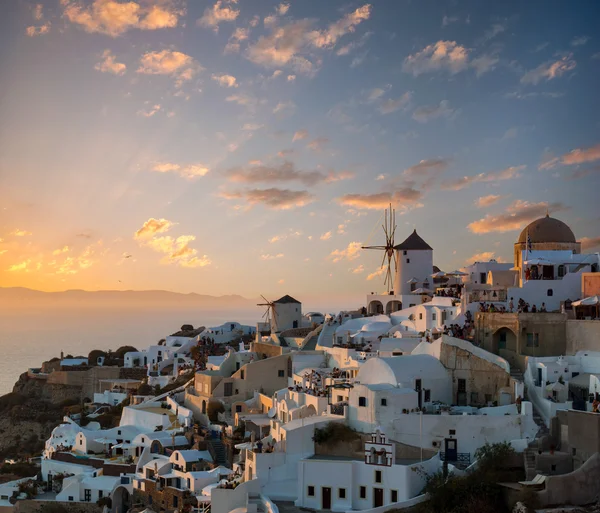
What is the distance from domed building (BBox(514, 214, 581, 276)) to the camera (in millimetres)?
40594

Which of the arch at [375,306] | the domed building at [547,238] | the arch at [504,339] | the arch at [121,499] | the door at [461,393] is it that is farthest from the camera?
the arch at [375,306]

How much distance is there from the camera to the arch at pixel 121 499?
1312 inches

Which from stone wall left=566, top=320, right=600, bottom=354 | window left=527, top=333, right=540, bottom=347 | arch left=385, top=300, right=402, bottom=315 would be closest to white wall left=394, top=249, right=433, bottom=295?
arch left=385, top=300, right=402, bottom=315

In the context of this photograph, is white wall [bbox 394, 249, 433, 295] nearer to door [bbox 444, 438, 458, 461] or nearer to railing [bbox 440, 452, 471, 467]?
door [bbox 444, 438, 458, 461]

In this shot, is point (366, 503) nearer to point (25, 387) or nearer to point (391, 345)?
point (391, 345)

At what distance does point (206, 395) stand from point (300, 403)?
8930 mm

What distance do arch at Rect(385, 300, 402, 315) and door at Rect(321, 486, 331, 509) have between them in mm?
21171

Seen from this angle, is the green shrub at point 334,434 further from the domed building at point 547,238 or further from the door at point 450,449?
the domed building at point 547,238

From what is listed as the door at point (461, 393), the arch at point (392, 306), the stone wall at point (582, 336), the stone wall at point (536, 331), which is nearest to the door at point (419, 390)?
the door at point (461, 393)

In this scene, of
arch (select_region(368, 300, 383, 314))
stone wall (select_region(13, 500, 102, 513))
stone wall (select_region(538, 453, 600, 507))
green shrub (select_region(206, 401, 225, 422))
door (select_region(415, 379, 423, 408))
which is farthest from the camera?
arch (select_region(368, 300, 383, 314))

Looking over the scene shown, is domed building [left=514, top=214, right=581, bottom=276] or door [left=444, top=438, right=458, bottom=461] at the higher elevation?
domed building [left=514, top=214, right=581, bottom=276]

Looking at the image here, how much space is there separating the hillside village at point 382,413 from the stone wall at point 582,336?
0.06m

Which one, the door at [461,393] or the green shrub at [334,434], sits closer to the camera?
the green shrub at [334,434]

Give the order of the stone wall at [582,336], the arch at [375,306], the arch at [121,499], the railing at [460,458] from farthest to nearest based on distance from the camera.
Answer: the arch at [375,306] < the arch at [121,499] < the stone wall at [582,336] < the railing at [460,458]
